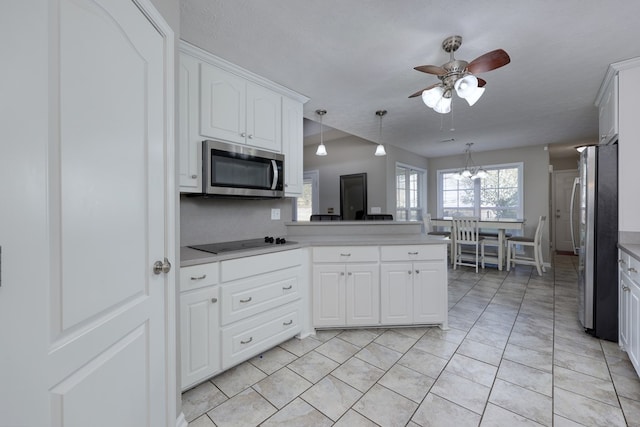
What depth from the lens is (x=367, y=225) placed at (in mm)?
2990

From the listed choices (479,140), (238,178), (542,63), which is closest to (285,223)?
(238,178)

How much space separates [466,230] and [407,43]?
3.88 metres

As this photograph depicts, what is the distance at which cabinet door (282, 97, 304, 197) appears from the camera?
266 cm

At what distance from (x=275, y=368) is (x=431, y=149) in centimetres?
515

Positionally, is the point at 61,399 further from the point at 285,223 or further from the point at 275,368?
the point at 285,223

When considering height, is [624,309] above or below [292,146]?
below

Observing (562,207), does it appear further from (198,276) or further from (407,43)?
(198,276)

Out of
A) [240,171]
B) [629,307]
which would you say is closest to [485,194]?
[629,307]

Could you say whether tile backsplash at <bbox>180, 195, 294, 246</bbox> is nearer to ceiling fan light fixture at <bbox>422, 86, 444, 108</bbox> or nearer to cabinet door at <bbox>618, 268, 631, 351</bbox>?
ceiling fan light fixture at <bbox>422, 86, 444, 108</bbox>

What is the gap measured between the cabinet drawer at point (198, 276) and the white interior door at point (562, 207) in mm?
8167

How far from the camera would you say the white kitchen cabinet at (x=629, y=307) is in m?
1.72

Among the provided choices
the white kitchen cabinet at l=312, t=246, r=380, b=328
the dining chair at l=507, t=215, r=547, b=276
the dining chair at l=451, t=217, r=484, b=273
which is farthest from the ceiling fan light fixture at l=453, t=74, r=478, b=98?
the dining chair at l=507, t=215, r=547, b=276

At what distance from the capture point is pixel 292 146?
272cm

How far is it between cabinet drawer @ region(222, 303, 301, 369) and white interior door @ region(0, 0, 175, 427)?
0.63 metres
